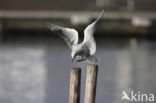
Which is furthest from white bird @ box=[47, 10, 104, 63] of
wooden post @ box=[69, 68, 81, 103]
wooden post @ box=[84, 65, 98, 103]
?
wooden post @ box=[69, 68, 81, 103]

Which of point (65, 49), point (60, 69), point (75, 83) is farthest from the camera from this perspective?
point (65, 49)

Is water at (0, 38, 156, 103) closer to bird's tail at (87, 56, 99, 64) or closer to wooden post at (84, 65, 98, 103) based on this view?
wooden post at (84, 65, 98, 103)

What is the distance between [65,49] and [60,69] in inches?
143

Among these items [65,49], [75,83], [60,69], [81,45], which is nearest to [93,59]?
[81,45]

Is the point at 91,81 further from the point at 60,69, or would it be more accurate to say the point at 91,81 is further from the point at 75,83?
the point at 60,69

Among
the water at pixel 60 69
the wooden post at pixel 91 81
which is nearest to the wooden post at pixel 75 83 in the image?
the wooden post at pixel 91 81

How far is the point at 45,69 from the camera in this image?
16.5 metres

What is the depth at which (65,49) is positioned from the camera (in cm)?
2006

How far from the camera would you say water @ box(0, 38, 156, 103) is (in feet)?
43.4

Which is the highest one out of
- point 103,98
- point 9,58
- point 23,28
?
point 23,28

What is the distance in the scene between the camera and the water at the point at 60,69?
1323 cm

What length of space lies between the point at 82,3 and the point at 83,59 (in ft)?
51.0

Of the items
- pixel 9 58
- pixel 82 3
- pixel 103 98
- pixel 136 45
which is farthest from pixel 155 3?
pixel 103 98

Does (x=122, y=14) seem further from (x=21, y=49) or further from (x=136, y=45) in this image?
(x=21, y=49)
